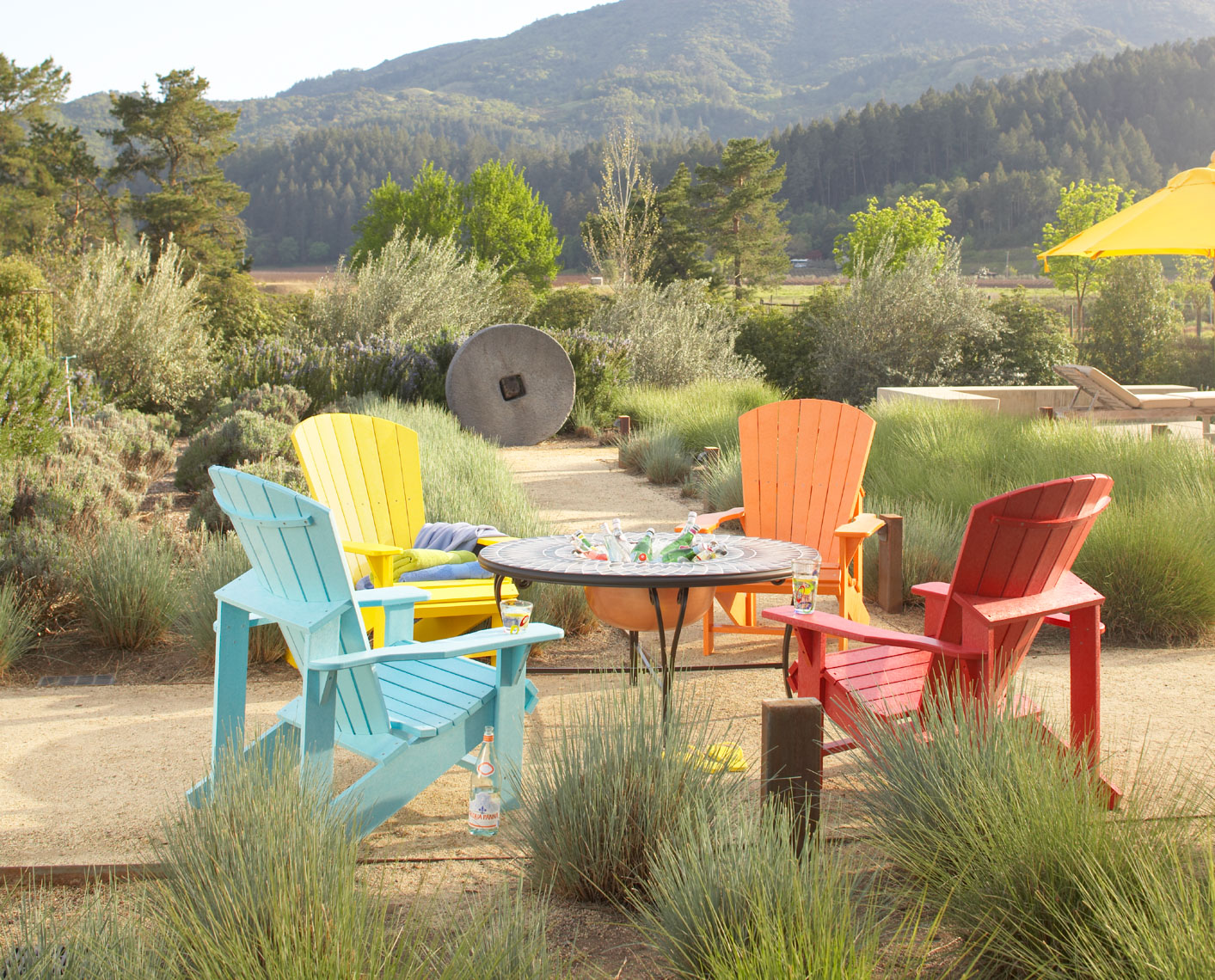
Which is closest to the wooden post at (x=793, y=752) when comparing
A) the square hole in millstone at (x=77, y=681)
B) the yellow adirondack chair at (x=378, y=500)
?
the yellow adirondack chair at (x=378, y=500)

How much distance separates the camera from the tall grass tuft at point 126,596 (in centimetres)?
412

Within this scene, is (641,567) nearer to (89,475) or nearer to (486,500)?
(486,500)

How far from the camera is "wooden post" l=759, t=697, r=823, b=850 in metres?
2.12

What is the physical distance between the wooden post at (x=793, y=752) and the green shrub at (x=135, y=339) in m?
10.3

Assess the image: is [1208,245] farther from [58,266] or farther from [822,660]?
[58,266]

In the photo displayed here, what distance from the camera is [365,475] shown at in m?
4.22

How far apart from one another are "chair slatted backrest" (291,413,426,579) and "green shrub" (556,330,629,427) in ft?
26.5

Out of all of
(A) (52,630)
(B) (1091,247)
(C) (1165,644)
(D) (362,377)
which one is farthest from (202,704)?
(D) (362,377)

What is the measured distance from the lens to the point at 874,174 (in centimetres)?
9050

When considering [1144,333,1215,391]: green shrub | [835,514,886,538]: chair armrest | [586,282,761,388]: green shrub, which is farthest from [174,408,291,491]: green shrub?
[1144,333,1215,391]: green shrub

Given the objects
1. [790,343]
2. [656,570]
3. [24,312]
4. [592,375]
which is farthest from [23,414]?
[790,343]

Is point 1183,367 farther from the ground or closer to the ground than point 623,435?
closer to the ground

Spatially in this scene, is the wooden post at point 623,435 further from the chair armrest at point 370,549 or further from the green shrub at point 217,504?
the chair armrest at point 370,549

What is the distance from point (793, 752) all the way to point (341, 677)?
A: 1.06 meters
